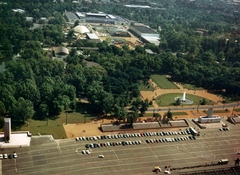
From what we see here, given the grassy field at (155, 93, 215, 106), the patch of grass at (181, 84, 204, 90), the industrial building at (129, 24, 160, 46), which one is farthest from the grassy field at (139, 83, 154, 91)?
the industrial building at (129, 24, 160, 46)

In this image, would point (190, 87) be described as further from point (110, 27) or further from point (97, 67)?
point (110, 27)

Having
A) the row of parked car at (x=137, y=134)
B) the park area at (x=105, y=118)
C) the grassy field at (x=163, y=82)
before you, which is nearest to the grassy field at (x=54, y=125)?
the park area at (x=105, y=118)

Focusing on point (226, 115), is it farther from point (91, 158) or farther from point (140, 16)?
point (140, 16)

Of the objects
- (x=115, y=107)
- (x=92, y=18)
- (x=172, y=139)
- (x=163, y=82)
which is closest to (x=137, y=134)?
(x=172, y=139)

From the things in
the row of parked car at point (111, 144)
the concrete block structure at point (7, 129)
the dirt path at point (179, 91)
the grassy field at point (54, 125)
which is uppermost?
the concrete block structure at point (7, 129)

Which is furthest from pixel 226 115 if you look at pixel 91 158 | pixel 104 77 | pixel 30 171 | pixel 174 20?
pixel 174 20

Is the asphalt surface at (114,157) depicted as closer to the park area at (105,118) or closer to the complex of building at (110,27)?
the park area at (105,118)
